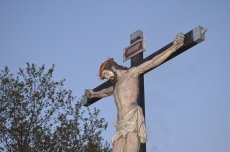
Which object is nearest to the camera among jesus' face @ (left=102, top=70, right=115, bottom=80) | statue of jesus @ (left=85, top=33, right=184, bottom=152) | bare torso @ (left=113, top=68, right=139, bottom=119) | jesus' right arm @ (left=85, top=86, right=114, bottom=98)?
statue of jesus @ (left=85, top=33, right=184, bottom=152)

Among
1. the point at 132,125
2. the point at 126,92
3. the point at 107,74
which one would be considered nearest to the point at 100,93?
the point at 107,74

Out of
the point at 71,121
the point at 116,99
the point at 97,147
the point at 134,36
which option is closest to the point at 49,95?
the point at 71,121

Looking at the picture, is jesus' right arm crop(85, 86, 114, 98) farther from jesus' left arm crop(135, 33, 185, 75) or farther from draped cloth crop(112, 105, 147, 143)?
draped cloth crop(112, 105, 147, 143)

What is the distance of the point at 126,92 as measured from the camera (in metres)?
6.68

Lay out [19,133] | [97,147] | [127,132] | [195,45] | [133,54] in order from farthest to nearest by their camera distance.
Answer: [97,147] → [19,133] → [133,54] → [195,45] → [127,132]

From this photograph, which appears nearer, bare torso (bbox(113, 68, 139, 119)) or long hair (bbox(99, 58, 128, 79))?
bare torso (bbox(113, 68, 139, 119))

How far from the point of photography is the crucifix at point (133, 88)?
20.6ft

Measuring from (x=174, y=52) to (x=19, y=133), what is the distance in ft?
38.4

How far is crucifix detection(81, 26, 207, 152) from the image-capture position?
247 inches

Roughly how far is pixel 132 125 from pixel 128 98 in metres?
0.52

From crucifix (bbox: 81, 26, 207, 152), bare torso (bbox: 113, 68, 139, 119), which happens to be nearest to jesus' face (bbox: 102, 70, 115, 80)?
crucifix (bbox: 81, 26, 207, 152)

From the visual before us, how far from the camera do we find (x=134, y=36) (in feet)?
26.9

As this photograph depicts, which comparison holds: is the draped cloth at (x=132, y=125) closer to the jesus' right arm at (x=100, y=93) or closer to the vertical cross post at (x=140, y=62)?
the vertical cross post at (x=140, y=62)

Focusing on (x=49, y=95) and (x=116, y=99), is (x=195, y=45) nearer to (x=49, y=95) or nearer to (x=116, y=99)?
(x=116, y=99)
